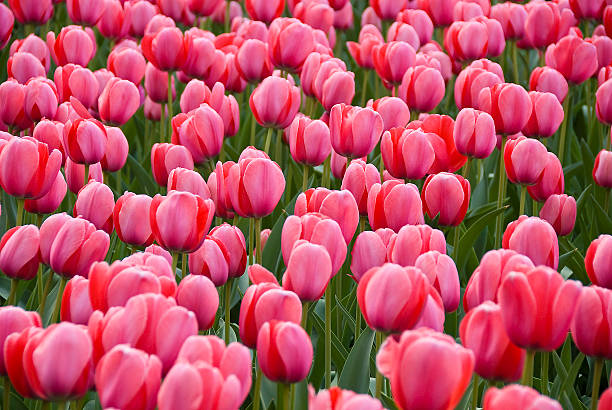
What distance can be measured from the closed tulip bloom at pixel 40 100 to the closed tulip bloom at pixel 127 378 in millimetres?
1410

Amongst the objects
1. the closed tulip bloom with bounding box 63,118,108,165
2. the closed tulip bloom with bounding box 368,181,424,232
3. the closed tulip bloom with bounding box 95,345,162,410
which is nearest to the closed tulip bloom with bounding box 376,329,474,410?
the closed tulip bloom with bounding box 95,345,162,410

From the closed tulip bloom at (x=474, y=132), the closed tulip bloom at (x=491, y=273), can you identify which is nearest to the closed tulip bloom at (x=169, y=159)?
the closed tulip bloom at (x=474, y=132)

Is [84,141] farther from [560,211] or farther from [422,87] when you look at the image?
[560,211]

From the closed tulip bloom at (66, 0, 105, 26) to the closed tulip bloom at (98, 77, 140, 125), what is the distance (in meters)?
0.84

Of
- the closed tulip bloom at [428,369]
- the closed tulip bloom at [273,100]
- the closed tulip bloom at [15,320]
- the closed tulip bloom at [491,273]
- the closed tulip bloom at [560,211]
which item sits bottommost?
the closed tulip bloom at [560,211]

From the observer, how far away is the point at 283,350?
1141 millimetres

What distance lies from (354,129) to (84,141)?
61cm

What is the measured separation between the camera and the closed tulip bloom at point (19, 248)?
4.98 ft

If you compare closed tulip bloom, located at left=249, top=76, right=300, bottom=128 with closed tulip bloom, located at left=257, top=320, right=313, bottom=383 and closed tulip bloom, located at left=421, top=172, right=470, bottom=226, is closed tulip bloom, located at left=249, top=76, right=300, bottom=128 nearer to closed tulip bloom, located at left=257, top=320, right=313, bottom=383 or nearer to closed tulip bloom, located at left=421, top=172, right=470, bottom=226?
closed tulip bloom, located at left=421, top=172, right=470, bottom=226

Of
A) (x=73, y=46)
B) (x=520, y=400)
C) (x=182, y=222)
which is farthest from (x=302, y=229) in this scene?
(x=73, y=46)

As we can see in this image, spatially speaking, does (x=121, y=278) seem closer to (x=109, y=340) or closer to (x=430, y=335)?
→ (x=109, y=340)

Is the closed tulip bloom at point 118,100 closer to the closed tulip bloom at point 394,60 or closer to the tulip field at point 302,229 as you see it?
the tulip field at point 302,229

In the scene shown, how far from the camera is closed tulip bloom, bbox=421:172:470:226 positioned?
6.02 feet

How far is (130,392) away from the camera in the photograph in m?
0.99
